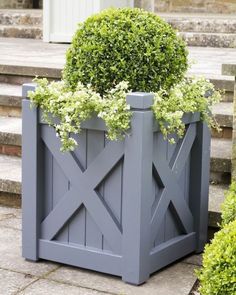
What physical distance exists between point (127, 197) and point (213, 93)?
72 centimetres

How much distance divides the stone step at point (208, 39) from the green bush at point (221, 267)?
17.4 feet

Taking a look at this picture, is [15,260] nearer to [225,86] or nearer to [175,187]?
[175,187]

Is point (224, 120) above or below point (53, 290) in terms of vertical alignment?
above

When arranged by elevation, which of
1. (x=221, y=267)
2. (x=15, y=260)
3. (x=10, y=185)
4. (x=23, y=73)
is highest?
(x=23, y=73)

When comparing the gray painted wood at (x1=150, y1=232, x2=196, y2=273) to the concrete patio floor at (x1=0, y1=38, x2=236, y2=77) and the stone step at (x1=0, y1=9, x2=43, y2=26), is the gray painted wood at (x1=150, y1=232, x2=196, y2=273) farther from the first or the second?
the stone step at (x1=0, y1=9, x2=43, y2=26)

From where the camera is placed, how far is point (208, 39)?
7.66 metres

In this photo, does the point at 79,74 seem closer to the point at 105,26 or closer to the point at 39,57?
the point at 105,26

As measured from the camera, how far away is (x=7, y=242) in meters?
3.55

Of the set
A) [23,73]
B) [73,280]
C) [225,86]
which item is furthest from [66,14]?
[73,280]

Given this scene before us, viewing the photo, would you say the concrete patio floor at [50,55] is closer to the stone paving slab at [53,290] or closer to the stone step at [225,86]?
the stone step at [225,86]

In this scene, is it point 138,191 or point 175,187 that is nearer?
point 138,191

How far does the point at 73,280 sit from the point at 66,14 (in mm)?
4924

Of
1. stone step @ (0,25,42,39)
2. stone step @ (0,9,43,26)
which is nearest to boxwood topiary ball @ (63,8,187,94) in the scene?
stone step @ (0,25,42,39)

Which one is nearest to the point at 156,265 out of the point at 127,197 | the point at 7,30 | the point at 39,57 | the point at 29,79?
the point at 127,197
